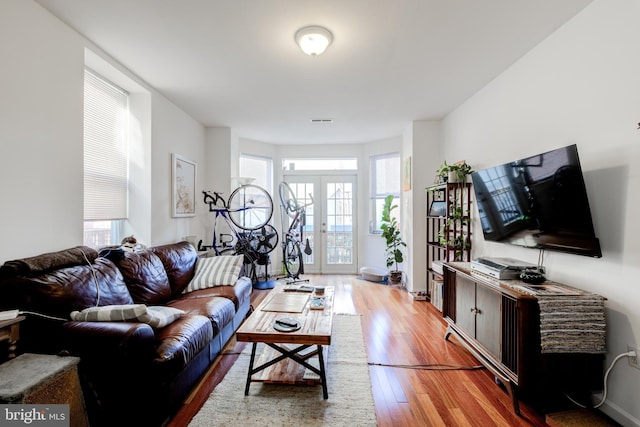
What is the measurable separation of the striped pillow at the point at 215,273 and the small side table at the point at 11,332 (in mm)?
1574

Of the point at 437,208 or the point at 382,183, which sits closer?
the point at 437,208

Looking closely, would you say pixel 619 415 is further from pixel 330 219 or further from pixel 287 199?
pixel 287 199

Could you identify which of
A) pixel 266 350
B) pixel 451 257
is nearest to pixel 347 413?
pixel 266 350

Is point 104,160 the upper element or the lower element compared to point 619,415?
upper

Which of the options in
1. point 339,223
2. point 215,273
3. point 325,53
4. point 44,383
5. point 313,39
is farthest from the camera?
point 339,223

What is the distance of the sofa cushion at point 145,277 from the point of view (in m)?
Answer: 2.40

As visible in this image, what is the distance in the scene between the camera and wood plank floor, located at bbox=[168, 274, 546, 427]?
71.5 inches

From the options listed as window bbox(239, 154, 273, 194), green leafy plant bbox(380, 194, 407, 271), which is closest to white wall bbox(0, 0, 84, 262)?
window bbox(239, 154, 273, 194)

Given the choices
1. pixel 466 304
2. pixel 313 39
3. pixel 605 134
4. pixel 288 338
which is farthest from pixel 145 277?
pixel 605 134

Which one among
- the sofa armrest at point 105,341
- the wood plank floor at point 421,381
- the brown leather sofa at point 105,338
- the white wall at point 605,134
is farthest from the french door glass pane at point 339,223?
the sofa armrest at point 105,341

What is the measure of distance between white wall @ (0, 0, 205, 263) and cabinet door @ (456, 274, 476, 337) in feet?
10.8

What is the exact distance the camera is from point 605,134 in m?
1.78

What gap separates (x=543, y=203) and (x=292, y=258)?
397cm

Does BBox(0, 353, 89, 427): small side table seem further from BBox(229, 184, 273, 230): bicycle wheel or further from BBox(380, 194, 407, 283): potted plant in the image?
BBox(380, 194, 407, 283): potted plant
